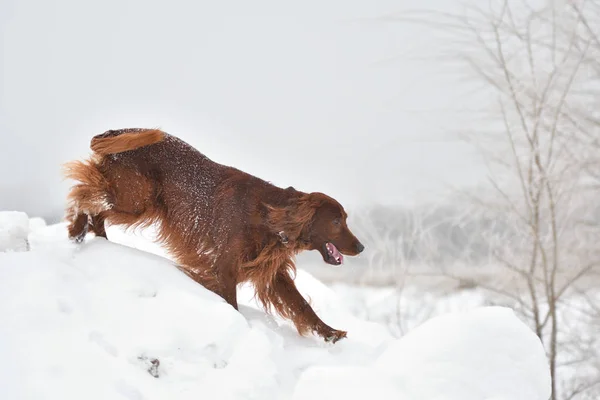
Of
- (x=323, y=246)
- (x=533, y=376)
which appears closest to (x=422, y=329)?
(x=533, y=376)

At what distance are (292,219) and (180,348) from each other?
0.88m

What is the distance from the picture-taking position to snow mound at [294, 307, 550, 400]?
2.44m

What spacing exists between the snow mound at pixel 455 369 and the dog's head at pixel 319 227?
626mm

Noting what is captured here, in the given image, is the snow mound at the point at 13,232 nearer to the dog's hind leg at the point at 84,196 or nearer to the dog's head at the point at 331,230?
the dog's hind leg at the point at 84,196

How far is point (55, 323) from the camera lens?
2324mm

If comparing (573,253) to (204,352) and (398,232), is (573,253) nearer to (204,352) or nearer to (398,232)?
(398,232)

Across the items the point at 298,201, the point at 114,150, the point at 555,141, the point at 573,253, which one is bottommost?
the point at 114,150

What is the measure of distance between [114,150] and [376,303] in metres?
4.12

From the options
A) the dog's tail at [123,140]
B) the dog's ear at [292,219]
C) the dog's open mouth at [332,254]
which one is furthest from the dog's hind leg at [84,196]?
the dog's open mouth at [332,254]

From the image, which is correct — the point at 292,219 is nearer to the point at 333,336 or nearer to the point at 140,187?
the point at 333,336

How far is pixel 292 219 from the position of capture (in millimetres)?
3107

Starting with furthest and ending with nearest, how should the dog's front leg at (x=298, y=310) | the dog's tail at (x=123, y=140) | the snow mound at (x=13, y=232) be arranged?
the dog's front leg at (x=298, y=310) → the dog's tail at (x=123, y=140) → the snow mound at (x=13, y=232)

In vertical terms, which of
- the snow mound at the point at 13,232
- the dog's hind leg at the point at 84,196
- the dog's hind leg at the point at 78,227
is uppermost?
the dog's hind leg at the point at 84,196

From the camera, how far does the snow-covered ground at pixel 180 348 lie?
222 cm
